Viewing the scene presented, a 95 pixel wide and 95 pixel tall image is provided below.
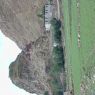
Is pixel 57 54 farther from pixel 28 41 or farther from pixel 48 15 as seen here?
pixel 28 41

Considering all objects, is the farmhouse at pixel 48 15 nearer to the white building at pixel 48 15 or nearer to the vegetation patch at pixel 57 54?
the white building at pixel 48 15

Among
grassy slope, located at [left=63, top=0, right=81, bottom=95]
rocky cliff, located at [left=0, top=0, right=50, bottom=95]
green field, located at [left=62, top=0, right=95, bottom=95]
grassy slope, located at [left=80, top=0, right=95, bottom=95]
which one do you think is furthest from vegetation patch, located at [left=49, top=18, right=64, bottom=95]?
grassy slope, located at [left=80, top=0, right=95, bottom=95]

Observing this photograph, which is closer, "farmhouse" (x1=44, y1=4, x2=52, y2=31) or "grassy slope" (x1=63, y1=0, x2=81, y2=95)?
"grassy slope" (x1=63, y1=0, x2=81, y2=95)

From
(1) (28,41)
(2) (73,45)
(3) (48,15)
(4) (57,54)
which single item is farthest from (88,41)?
(1) (28,41)

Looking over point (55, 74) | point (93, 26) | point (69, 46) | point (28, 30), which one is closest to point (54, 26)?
point (55, 74)

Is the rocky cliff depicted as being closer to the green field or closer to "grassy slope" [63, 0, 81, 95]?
"grassy slope" [63, 0, 81, 95]

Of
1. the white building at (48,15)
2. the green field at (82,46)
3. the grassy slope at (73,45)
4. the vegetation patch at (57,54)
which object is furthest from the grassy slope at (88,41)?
the white building at (48,15)
